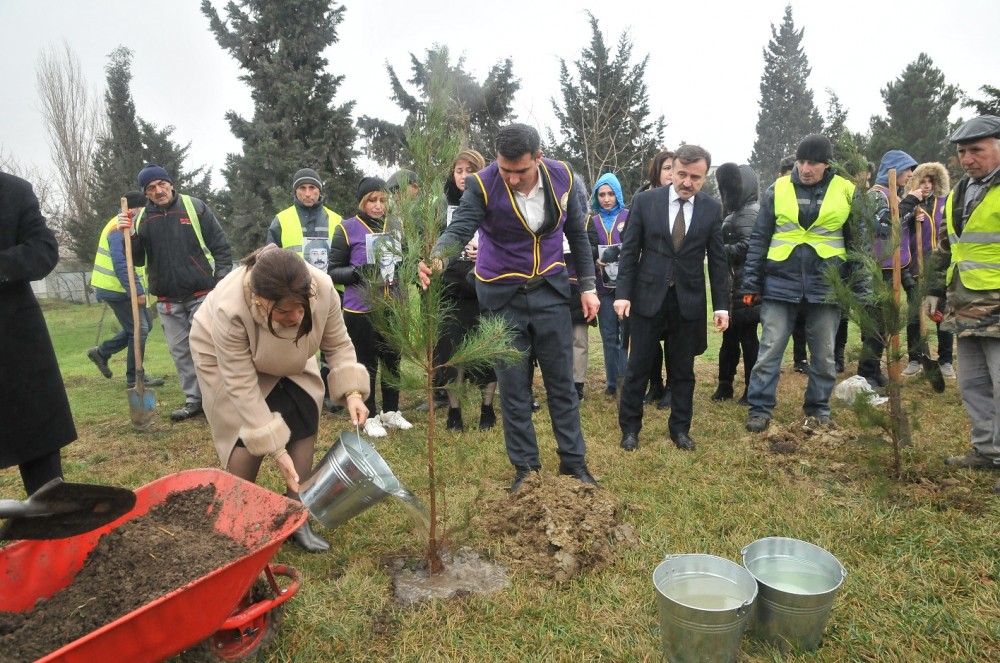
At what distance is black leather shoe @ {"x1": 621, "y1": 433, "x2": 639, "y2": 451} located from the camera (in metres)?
4.45

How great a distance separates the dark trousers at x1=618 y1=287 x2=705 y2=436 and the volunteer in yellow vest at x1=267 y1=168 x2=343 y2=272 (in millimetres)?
3179

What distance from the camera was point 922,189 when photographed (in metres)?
6.20

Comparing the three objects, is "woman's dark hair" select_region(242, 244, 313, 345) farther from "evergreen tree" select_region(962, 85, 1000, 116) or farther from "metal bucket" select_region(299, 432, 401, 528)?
"evergreen tree" select_region(962, 85, 1000, 116)

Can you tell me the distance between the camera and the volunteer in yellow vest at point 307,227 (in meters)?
5.97

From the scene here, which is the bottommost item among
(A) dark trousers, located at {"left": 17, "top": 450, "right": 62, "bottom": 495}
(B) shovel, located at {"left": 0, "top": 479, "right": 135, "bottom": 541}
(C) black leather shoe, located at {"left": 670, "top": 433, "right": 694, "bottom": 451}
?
(C) black leather shoe, located at {"left": 670, "top": 433, "right": 694, "bottom": 451}

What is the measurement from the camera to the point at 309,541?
3189mm

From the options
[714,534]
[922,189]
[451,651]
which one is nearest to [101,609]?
Answer: [451,651]

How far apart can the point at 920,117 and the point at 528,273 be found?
33.5 meters

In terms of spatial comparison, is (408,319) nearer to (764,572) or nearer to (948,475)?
(764,572)

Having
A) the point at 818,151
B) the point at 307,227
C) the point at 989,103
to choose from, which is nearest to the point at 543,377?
the point at 818,151

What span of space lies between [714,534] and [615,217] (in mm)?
3402

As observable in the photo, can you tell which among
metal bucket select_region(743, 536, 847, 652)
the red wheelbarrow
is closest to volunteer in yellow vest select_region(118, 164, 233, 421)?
the red wheelbarrow

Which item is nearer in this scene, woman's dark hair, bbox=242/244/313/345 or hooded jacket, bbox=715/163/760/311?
woman's dark hair, bbox=242/244/313/345

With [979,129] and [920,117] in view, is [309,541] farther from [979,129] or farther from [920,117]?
[920,117]
